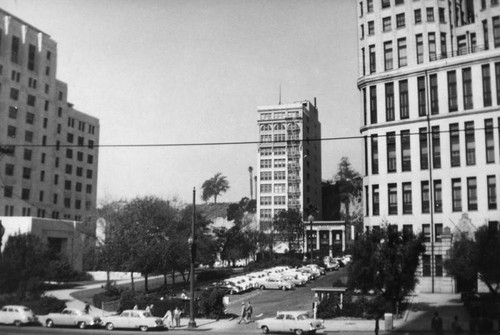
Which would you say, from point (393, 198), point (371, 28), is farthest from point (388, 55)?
point (393, 198)

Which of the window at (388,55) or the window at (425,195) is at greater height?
the window at (388,55)

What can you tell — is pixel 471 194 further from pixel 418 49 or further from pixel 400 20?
pixel 400 20

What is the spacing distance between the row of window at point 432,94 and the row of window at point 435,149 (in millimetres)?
2038

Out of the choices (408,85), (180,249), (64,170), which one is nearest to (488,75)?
(408,85)

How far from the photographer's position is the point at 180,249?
50.9m

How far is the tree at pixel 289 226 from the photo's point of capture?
104 m

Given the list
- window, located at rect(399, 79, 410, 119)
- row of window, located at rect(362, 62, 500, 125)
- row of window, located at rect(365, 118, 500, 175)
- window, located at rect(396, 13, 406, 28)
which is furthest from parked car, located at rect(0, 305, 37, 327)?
window, located at rect(396, 13, 406, 28)

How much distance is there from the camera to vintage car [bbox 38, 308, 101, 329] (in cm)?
3278

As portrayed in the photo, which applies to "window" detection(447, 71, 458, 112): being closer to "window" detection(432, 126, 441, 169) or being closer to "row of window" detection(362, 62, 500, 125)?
"row of window" detection(362, 62, 500, 125)

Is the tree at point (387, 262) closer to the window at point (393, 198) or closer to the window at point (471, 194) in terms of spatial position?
the window at point (471, 194)

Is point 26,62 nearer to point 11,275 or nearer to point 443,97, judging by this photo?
point 11,275

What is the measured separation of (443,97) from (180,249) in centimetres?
2999

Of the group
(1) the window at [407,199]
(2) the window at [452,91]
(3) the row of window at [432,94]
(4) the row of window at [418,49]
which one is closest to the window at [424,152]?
(3) the row of window at [432,94]

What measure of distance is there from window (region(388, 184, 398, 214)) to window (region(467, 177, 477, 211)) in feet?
23.7
